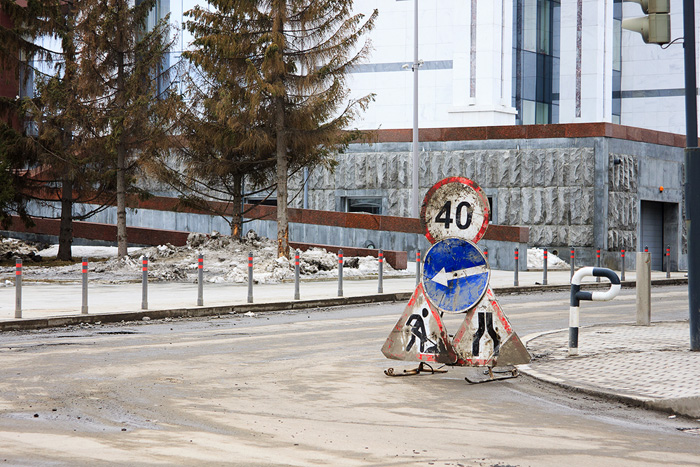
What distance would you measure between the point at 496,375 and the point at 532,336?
10.4 ft

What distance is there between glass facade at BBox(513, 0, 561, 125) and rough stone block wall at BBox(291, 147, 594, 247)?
10810 millimetres

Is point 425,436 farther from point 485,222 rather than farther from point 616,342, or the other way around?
point 616,342

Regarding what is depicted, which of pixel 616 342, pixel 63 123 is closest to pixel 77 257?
pixel 63 123

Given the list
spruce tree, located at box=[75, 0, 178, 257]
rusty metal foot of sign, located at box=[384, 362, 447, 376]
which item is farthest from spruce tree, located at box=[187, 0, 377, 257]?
rusty metal foot of sign, located at box=[384, 362, 447, 376]

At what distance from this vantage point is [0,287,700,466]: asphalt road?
648 centimetres

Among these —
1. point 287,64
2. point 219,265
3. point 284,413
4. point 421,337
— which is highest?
point 287,64

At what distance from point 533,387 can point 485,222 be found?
1.83 m

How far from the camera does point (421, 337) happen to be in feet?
33.7

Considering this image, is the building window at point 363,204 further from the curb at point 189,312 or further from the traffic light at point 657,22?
the traffic light at point 657,22

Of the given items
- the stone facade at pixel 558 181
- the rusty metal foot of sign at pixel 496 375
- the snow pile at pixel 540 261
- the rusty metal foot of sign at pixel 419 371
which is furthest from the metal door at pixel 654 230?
the rusty metal foot of sign at pixel 419 371

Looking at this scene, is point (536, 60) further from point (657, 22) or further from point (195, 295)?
point (657, 22)

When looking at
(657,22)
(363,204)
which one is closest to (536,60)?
(363,204)

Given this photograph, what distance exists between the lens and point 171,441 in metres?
6.77

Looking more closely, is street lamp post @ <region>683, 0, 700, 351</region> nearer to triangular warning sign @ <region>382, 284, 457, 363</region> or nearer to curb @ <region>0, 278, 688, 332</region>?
triangular warning sign @ <region>382, 284, 457, 363</region>
